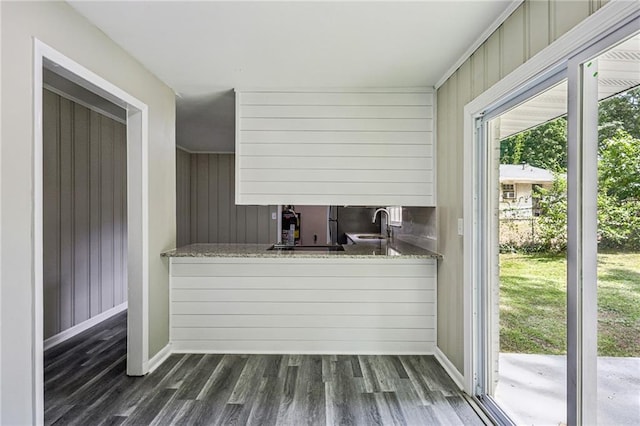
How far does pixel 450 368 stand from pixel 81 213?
12.6 feet

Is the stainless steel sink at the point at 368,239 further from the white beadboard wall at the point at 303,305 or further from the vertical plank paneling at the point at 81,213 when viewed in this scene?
the vertical plank paneling at the point at 81,213

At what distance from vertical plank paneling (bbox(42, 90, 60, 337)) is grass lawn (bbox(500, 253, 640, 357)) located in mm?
3791

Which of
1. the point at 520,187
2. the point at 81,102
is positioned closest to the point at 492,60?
the point at 520,187

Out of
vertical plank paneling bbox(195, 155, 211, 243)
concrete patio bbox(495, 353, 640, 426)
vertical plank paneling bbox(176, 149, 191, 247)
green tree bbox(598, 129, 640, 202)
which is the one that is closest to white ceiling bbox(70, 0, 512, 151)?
green tree bbox(598, 129, 640, 202)

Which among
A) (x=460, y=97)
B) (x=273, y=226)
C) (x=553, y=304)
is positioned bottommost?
(x=553, y=304)

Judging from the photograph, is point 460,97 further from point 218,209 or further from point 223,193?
point 218,209

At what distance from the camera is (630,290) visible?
45.3 inches

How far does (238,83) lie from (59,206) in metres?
2.14

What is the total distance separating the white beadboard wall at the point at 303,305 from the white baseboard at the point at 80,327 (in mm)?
1190

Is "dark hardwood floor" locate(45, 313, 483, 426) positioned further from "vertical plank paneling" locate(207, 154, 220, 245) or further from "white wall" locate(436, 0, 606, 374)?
"vertical plank paneling" locate(207, 154, 220, 245)

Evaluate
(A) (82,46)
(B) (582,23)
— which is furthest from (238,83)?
(B) (582,23)

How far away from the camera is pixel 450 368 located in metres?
2.51

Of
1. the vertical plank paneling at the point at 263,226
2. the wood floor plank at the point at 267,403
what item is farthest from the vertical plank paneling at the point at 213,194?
the wood floor plank at the point at 267,403

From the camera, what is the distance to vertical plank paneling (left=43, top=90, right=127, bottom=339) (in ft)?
9.97
